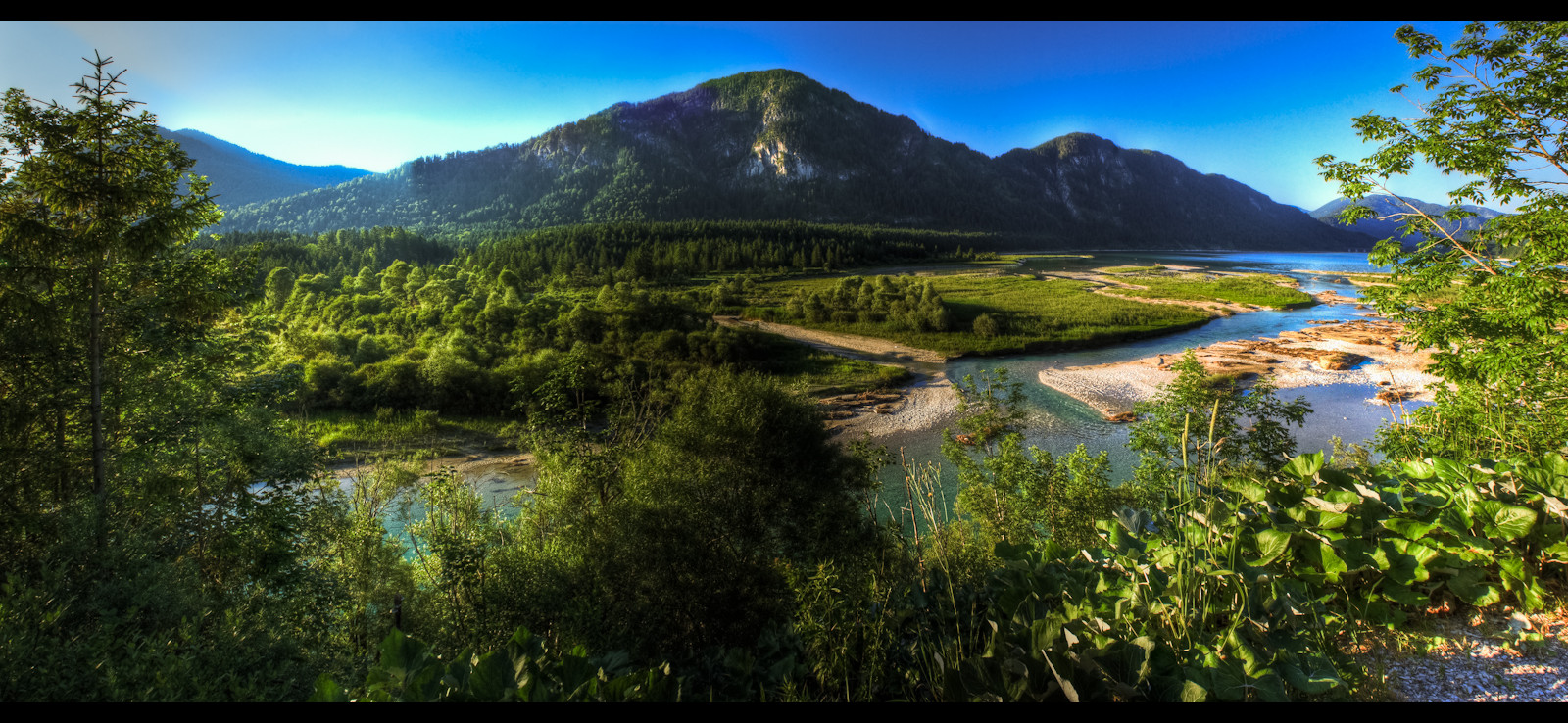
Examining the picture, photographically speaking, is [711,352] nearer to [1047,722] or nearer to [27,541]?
[27,541]

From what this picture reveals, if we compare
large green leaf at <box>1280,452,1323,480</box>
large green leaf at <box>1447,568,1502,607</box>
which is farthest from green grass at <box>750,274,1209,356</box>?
large green leaf at <box>1447,568,1502,607</box>

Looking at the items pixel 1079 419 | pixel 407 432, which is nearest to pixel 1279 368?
pixel 1079 419

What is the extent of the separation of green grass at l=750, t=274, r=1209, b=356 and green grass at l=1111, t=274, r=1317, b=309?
10.1m

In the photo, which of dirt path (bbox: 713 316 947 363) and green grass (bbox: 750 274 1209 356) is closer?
dirt path (bbox: 713 316 947 363)

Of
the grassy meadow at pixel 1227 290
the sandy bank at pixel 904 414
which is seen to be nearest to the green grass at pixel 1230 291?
the grassy meadow at pixel 1227 290

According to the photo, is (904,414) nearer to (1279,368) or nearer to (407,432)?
(407,432)

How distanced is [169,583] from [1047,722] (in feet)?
26.9

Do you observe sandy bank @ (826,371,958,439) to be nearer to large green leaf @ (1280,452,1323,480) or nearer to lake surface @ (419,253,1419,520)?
lake surface @ (419,253,1419,520)

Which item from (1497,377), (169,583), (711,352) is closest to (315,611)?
(169,583)

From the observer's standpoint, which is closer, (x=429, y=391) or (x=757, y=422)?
(x=757, y=422)

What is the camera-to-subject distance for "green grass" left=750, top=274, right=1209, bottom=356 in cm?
4641

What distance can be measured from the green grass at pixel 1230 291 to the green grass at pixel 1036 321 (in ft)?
33.2

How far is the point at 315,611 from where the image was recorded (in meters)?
7.76

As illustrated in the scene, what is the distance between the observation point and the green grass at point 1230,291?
6219 centimetres
